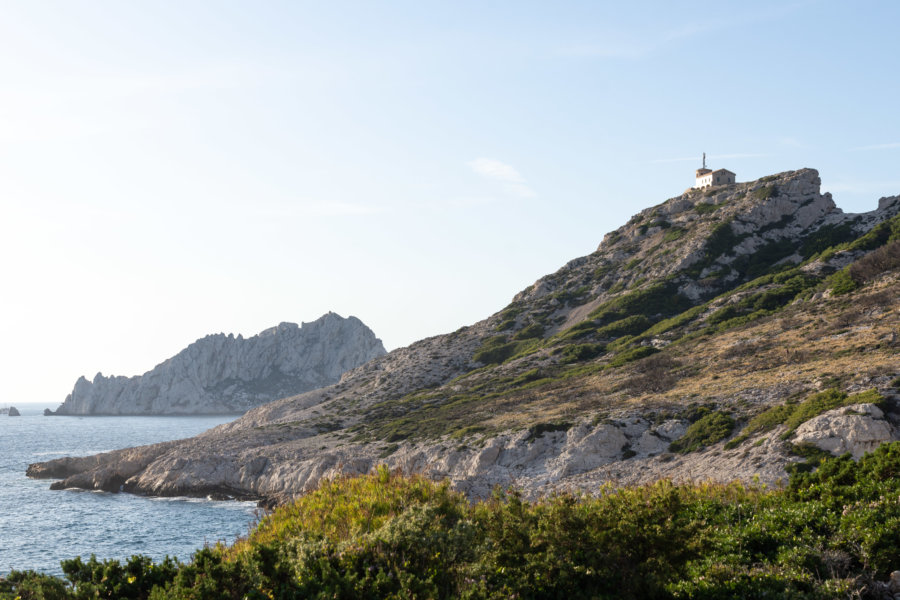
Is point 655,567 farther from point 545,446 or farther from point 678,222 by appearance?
point 678,222


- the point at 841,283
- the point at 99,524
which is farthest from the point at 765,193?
the point at 99,524

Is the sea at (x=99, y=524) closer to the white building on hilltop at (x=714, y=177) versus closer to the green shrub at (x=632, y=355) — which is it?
the green shrub at (x=632, y=355)

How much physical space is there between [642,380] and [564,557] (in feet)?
161

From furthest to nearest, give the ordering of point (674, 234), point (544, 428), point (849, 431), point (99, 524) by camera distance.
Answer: point (674, 234), point (544, 428), point (99, 524), point (849, 431)

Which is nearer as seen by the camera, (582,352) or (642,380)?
(642,380)

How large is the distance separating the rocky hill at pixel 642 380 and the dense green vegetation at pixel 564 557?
16.4 feet

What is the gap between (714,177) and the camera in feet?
451

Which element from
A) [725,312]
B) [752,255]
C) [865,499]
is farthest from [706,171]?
[865,499]

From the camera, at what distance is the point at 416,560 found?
11680mm

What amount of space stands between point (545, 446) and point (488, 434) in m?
6.90

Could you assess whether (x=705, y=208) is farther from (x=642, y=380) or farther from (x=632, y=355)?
(x=642, y=380)

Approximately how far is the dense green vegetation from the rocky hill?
5.00m

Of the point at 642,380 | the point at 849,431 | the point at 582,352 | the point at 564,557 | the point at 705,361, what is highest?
the point at 582,352

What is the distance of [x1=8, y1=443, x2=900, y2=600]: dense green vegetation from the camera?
10.7 metres
